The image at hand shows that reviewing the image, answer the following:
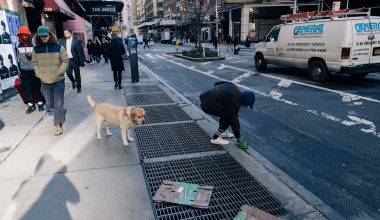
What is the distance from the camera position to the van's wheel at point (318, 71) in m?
10.7

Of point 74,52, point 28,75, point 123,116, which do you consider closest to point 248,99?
point 123,116

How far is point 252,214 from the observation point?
3.05 meters

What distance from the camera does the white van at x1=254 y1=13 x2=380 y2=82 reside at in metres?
9.69

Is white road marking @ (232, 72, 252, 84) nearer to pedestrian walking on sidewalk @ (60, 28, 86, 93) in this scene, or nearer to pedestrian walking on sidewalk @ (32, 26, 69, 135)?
pedestrian walking on sidewalk @ (60, 28, 86, 93)

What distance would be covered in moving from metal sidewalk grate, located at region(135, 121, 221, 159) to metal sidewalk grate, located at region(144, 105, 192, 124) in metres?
0.39

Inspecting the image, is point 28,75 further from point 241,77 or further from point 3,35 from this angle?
point 241,77

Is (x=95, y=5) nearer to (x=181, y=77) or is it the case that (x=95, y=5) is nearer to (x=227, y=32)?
(x=181, y=77)

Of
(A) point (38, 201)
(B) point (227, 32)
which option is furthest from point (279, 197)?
(B) point (227, 32)

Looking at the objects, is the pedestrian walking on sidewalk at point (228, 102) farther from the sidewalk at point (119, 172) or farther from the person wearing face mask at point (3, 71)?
the person wearing face mask at point (3, 71)

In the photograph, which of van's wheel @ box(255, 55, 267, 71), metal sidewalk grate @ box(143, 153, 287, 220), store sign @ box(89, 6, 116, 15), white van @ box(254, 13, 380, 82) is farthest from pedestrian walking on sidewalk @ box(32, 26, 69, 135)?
store sign @ box(89, 6, 116, 15)

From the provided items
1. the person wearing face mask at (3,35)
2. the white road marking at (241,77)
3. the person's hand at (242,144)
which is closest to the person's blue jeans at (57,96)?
the person's hand at (242,144)

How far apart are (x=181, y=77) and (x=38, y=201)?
1041 cm

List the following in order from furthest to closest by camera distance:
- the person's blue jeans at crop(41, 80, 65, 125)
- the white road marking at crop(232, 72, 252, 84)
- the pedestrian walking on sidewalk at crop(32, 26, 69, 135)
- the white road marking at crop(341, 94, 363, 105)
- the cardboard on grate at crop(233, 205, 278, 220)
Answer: the white road marking at crop(232, 72, 252, 84), the white road marking at crop(341, 94, 363, 105), the person's blue jeans at crop(41, 80, 65, 125), the pedestrian walking on sidewalk at crop(32, 26, 69, 135), the cardboard on grate at crop(233, 205, 278, 220)

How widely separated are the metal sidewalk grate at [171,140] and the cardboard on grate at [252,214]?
1.81 m
